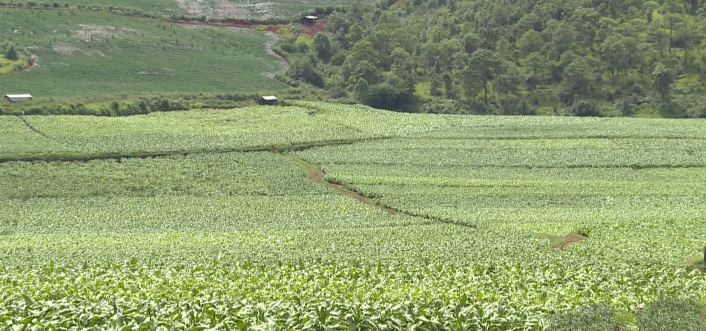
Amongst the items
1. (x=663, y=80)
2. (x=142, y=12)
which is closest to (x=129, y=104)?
(x=142, y=12)

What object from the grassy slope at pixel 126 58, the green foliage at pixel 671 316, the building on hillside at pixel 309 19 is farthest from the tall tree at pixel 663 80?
the green foliage at pixel 671 316

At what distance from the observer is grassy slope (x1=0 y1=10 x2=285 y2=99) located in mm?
103688

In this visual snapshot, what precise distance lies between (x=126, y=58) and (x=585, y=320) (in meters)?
102

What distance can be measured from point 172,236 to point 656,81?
84.9 m

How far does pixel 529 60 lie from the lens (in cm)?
11862

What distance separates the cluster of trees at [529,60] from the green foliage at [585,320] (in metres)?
87.5

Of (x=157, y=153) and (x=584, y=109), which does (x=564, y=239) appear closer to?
(x=157, y=153)

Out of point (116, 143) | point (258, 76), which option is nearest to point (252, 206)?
point (116, 143)

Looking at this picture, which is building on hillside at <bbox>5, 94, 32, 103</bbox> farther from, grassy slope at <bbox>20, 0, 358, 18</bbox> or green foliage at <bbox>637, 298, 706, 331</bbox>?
green foliage at <bbox>637, 298, 706, 331</bbox>

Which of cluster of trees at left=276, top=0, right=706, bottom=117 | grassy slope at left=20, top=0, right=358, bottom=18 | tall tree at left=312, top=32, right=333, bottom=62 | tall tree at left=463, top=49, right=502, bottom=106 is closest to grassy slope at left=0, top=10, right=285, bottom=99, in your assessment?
cluster of trees at left=276, top=0, right=706, bottom=117

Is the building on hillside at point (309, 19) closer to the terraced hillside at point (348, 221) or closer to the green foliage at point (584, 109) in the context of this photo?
the terraced hillside at point (348, 221)

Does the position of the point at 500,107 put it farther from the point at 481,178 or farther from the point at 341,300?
the point at 341,300

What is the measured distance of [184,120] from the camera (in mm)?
89062

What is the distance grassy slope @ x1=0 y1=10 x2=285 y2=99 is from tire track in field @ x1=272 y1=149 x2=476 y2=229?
37.6m
